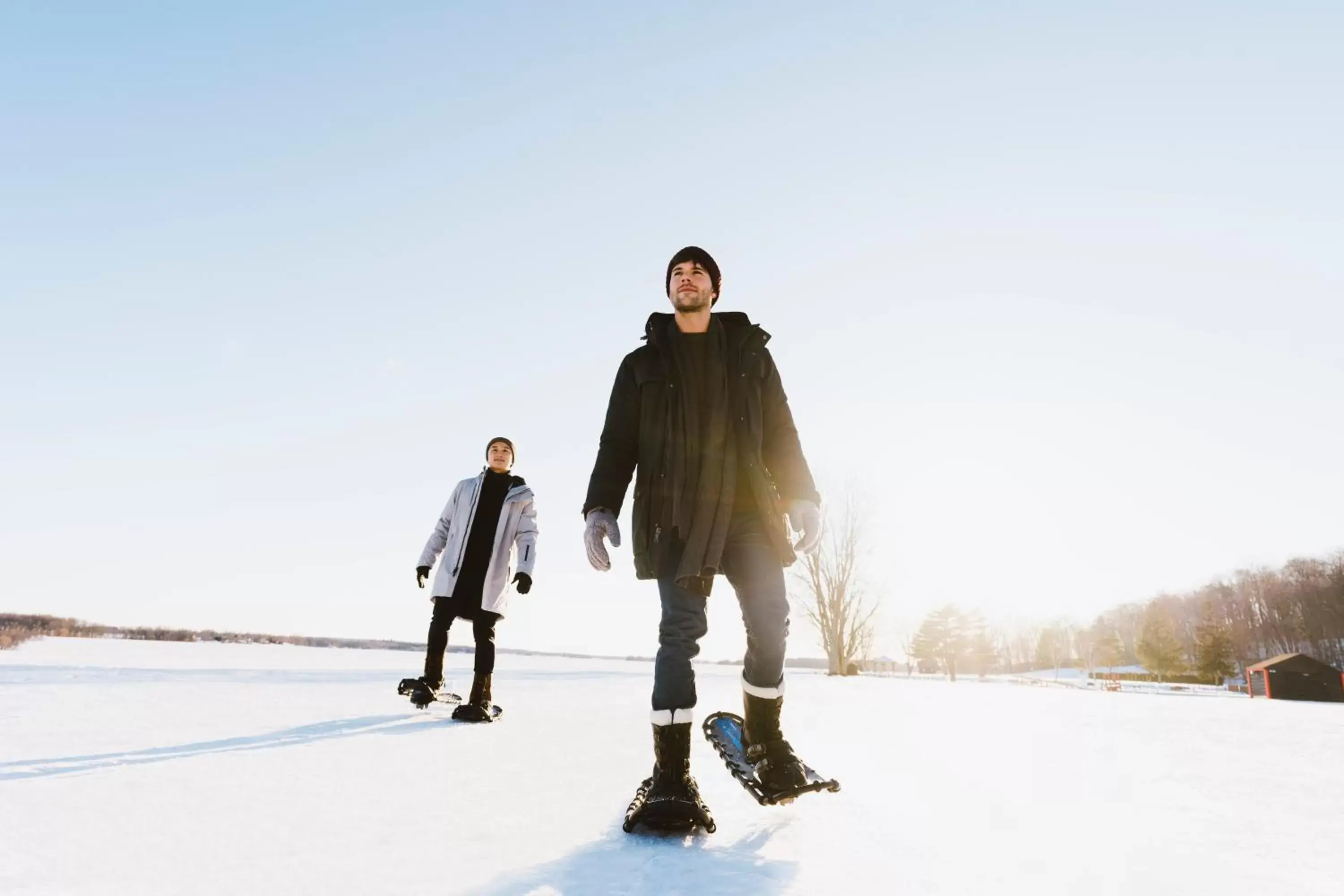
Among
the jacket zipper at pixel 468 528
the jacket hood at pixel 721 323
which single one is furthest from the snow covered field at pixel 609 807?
the jacket hood at pixel 721 323

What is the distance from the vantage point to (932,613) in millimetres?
90000

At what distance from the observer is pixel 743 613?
2.68 m

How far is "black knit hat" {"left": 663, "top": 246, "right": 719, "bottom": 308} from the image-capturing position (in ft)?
9.92

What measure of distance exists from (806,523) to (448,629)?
12.3 ft

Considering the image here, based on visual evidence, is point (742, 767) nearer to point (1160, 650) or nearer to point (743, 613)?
point (743, 613)

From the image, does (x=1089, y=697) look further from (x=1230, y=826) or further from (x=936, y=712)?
(x=1230, y=826)

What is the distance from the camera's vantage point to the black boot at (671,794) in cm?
205

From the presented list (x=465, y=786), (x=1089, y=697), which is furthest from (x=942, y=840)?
(x=1089, y=697)

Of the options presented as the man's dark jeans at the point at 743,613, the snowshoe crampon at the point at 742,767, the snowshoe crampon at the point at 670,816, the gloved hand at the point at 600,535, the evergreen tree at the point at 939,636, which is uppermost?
the gloved hand at the point at 600,535

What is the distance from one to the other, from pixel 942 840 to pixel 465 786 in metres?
1.76

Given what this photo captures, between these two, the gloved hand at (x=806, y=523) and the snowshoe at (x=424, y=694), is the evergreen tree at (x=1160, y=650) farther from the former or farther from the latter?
the gloved hand at (x=806, y=523)

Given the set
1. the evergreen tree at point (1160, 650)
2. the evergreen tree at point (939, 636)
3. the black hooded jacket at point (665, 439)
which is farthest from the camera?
the evergreen tree at point (939, 636)

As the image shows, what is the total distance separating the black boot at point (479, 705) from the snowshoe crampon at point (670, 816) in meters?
3.18

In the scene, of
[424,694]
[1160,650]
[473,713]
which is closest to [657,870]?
[473,713]
